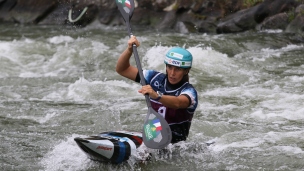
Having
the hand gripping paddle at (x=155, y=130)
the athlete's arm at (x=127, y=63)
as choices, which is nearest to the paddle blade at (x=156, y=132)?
the hand gripping paddle at (x=155, y=130)

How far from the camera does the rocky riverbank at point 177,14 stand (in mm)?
13939

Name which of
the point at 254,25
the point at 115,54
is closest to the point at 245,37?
the point at 254,25

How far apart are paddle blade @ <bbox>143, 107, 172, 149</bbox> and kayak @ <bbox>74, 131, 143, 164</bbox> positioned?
0.19m

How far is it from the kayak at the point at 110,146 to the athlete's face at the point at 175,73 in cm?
70

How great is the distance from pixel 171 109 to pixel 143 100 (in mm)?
3312

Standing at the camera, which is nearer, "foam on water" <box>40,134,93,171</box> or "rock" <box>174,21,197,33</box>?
"foam on water" <box>40,134,93,171</box>

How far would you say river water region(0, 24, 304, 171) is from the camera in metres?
5.80

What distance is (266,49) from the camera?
12.3 meters

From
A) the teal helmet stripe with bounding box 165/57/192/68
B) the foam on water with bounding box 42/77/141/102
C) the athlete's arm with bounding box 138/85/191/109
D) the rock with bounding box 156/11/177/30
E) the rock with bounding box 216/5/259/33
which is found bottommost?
the rock with bounding box 156/11/177/30

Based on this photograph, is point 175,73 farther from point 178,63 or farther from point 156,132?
point 156,132

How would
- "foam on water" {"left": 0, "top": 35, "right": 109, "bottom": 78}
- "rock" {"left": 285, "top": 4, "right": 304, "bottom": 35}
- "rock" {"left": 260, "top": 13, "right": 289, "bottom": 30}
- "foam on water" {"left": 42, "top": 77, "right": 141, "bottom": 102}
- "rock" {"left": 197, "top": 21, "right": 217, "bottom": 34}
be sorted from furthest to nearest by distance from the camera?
"rock" {"left": 197, "top": 21, "right": 217, "bottom": 34} < "rock" {"left": 260, "top": 13, "right": 289, "bottom": 30} < "rock" {"left": 285, "top": 4, "right": 304, "bottom": 35} < "foam on water" {"left": 0, "top": 35, "right": 109, "bottom": 78} < "foam on water" {"left": 42, "top": 77, "right": 141, "bottom": 102}

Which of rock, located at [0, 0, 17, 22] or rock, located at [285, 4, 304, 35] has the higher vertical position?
rock, located at [285, 4, 304, 35]

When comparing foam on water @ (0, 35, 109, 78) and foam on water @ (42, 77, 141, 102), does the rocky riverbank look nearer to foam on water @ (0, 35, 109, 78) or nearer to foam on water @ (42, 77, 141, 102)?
foam on water @ (0, 35, 109, 78)

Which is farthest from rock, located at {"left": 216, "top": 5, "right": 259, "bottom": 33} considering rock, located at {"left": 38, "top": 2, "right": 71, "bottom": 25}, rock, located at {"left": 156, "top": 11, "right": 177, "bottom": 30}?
rock, located at {"left": 38, "top": 2, "right": 71, "bottom": 25}
